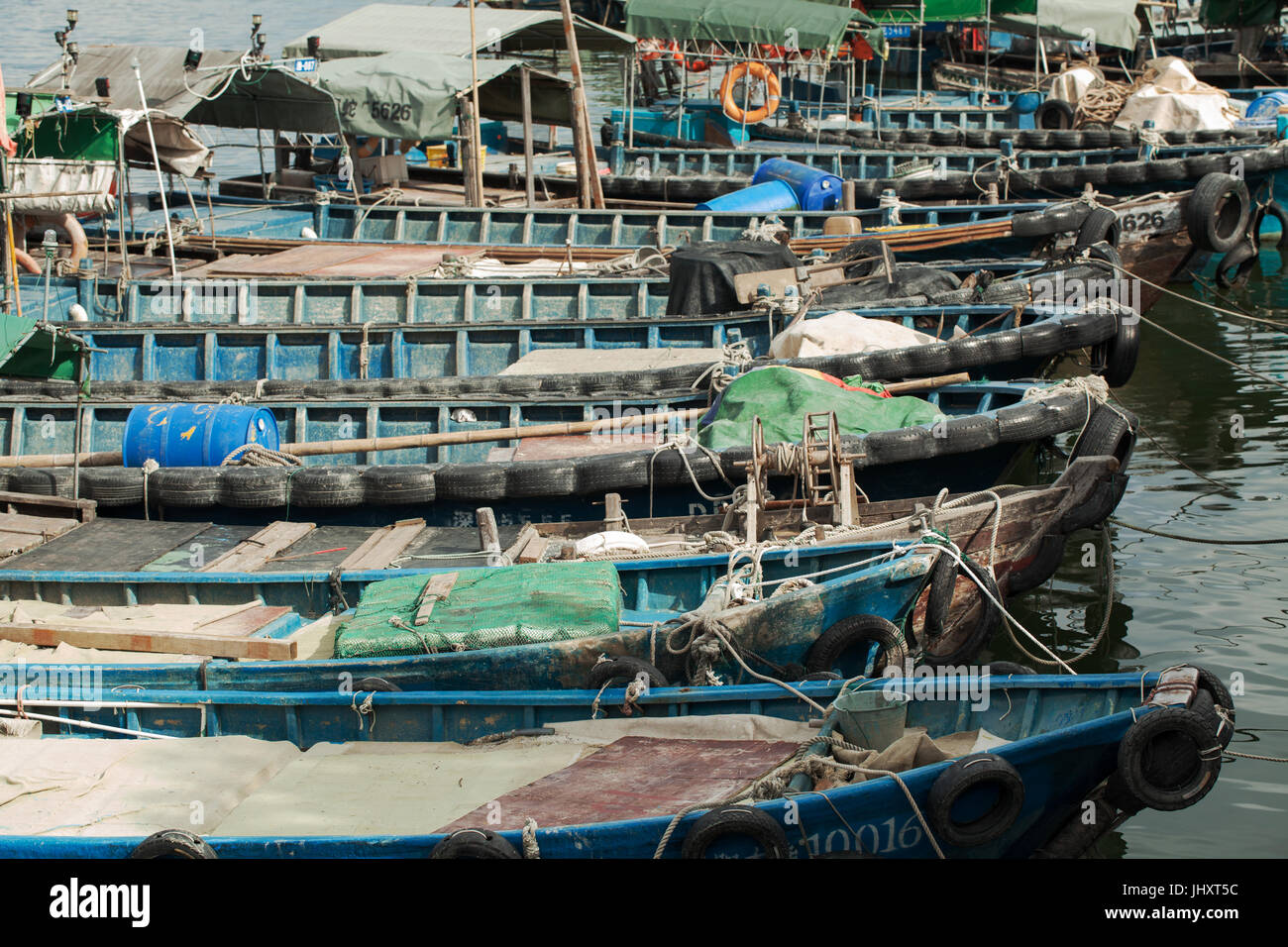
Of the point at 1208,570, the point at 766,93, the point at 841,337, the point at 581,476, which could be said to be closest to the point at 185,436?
the point at 581,476

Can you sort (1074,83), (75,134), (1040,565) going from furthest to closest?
(1074,83) < (75,134) < (1040,565)

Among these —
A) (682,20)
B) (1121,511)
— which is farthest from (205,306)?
(682,20)

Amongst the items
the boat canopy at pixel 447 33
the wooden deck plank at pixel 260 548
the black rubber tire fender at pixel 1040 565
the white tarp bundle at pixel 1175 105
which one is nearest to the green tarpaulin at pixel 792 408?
the black rubber tire fender at pixel 1040 565

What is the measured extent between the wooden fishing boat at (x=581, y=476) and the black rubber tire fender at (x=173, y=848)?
4438mm

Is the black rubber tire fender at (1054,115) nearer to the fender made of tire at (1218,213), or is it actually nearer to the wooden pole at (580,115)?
the fender made of tire at (1218,213)

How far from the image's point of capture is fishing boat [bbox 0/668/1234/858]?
221 inches

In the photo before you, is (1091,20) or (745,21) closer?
(745,21)

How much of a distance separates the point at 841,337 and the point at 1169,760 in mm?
6836

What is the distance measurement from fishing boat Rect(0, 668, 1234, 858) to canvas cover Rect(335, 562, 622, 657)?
47cm

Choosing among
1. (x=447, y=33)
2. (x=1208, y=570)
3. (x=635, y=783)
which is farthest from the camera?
(x=447, y=33)

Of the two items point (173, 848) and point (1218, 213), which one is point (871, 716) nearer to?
point (173, 848)

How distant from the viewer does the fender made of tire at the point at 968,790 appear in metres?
5.57

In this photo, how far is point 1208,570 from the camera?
11.2 meters
